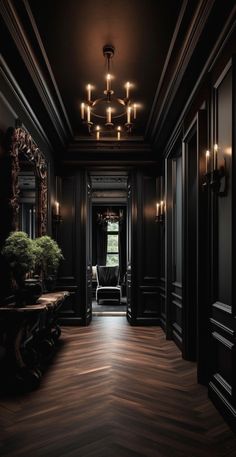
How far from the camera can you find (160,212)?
18.8 feet

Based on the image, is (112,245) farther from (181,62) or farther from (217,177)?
(217,177)

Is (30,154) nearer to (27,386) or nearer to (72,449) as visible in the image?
(27,386)

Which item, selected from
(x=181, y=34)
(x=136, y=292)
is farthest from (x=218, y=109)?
(x=136, y=292)

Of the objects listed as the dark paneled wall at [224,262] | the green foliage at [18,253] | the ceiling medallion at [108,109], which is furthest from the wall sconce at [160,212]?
the green foliage at [18,253]

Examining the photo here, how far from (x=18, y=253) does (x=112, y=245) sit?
848cm

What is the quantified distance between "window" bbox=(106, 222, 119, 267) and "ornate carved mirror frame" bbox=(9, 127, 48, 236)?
251 inches

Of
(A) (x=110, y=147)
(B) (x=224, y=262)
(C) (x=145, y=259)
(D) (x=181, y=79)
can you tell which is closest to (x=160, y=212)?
(C) (x=145, y=259)

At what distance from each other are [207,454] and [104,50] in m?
3.15

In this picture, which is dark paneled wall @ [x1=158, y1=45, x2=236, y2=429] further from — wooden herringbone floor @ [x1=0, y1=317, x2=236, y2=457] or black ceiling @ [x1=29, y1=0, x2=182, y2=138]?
black ceiling @ [x1=29, y1=0, x2=182, y2=138]

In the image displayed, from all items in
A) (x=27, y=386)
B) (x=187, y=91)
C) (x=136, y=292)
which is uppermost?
(x=187, y=91)

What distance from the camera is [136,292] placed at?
6055 millimetres

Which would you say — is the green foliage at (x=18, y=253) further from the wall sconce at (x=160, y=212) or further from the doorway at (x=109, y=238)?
the doorway at (x=109, y=238)

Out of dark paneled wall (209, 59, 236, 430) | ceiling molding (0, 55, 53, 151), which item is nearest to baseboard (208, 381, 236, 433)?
dark paneled wall (209, 59, 236, 430)

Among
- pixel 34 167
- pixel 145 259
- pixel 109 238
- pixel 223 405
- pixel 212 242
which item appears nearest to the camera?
pixel 223 405
